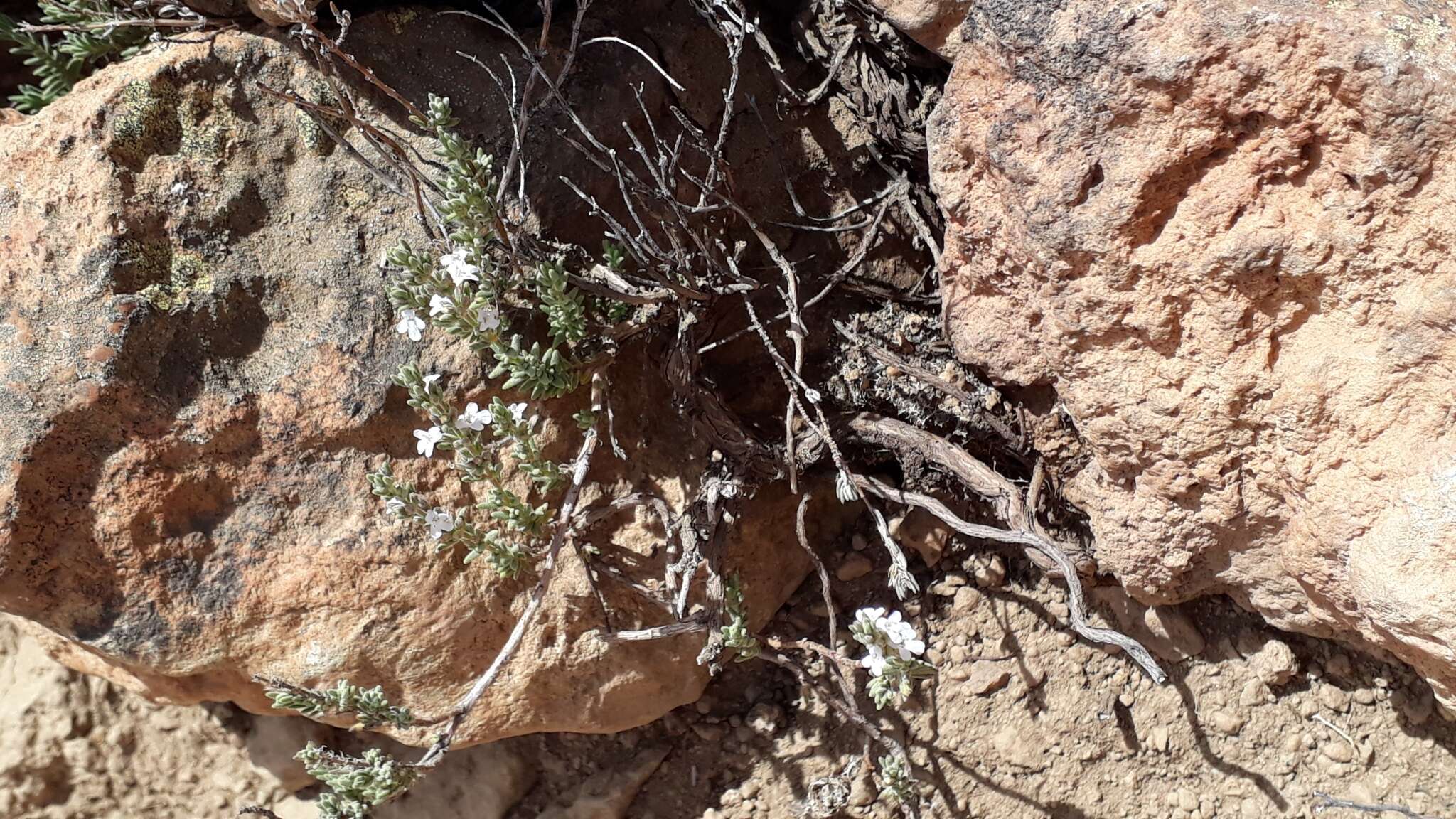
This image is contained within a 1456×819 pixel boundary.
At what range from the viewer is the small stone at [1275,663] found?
105 inches

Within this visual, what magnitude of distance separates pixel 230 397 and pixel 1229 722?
266cm

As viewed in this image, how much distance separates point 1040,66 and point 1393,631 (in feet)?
4.35

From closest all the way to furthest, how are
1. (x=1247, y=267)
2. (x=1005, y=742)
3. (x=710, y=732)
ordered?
(x=1247, y=267), (x=1005, y=742), (x=710, y=732)

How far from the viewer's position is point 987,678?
2.91m

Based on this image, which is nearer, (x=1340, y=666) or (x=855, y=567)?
(x=1340, y=666)

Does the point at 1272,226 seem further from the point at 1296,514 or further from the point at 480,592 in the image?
the point at 480,592

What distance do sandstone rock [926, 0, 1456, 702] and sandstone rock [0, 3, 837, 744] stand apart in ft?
3.67

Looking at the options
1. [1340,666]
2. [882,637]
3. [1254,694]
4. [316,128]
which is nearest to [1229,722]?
[1254,694]

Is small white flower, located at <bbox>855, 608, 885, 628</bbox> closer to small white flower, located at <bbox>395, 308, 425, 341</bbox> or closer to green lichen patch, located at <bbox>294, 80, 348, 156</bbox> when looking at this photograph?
small white flower, located at <bbox>395, 308, 425, 341</bbox>

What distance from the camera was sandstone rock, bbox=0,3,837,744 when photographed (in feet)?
8.43

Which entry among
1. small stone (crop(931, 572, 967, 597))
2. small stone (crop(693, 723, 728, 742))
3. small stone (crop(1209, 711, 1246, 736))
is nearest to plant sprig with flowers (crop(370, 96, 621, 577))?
small stone (crop(693, 723, 728, 742))

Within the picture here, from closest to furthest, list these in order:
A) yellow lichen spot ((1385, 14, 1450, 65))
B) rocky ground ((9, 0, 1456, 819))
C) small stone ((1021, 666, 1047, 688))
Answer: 1. yellow lichen spot ((1385, 14, 1450, 65))
2. rocky ground ((9, 0, 1456, 819))
3. small stone ((1021, 666, 1047, 688))

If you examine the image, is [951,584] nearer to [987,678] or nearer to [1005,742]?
[987,678]

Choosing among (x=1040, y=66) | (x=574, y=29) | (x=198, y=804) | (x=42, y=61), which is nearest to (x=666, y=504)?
(x=574, y=29)
